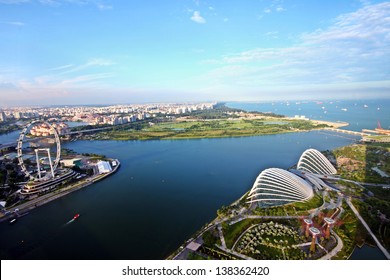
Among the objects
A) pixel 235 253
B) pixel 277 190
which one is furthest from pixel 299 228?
pixel 235 253

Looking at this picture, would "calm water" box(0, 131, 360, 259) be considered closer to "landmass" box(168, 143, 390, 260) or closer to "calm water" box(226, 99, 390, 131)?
"landmass" box(168, 143, 390, 260)

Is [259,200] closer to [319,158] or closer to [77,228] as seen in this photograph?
[319,158]

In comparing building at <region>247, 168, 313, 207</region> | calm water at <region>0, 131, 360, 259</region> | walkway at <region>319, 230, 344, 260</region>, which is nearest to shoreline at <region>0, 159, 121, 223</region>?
calm water at <region>0, 131, 360, 259</region>

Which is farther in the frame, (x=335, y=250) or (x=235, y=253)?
(x=335, y=250)

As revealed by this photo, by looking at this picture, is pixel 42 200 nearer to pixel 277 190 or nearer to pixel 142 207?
pixel 142 207

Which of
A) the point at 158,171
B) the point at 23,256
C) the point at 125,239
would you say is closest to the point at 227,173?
the point at 158,171

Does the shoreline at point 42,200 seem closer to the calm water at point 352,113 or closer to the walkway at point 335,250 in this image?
the walkway at point 335,250
